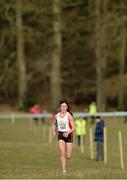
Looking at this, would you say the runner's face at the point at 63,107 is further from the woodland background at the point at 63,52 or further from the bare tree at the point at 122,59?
the bare tree at the point at 122,59

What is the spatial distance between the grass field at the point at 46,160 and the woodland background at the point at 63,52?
2030cm

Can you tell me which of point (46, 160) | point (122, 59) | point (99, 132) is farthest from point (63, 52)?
point (46, 160)

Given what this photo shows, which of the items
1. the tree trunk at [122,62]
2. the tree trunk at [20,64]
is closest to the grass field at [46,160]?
the tree trunk at [122,62]

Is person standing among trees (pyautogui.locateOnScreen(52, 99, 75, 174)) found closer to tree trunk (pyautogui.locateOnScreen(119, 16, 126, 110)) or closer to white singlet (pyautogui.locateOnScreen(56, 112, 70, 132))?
white singlet (pyautogui.locateOnScreen(56, 112, 70, 132))

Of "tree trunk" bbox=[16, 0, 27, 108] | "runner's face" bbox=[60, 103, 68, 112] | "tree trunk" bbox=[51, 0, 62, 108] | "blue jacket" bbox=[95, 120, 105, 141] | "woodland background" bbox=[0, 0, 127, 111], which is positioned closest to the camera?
"runner's face" bbox=[60, 103, 68, 112]

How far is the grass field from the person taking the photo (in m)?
18.5

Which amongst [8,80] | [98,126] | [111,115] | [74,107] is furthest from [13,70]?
[98,126]

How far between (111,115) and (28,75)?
23445 millimetres

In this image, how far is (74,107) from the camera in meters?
69.8

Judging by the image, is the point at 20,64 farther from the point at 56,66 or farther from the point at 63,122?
the point at 63,122

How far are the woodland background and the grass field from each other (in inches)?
799

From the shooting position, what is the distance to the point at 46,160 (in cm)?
2639

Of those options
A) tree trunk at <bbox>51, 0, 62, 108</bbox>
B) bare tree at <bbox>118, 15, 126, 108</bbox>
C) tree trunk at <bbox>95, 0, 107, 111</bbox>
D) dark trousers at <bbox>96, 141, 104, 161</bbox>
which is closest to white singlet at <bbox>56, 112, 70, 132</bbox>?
dark trousers at <bbox>96, 141, 104, 161</bbox>

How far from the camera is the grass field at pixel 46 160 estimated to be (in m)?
18.5
